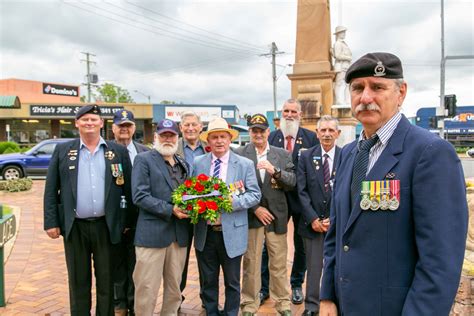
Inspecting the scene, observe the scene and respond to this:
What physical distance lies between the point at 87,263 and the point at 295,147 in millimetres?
2673

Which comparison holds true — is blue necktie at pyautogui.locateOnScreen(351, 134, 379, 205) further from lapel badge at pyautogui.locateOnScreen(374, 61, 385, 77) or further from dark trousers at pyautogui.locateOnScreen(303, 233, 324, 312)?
dark trousers at pyautogui.locateOnScreen(303, 233, 324, 312)

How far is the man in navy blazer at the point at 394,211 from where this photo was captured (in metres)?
1.54

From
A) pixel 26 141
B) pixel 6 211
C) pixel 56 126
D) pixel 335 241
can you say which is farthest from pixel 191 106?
pixel 335 241

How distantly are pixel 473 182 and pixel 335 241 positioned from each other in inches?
104

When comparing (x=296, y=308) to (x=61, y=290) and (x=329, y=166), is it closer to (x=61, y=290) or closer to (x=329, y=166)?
(x=329, y=166)

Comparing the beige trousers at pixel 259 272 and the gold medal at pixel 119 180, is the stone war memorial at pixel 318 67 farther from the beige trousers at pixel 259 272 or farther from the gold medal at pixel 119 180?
the gold medal at pixel 119 180

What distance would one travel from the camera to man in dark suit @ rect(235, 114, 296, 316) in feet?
12.9

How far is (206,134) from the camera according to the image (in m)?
3.91

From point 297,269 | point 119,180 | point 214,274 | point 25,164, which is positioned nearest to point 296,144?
point 297,269

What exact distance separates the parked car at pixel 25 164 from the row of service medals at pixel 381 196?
15.1 meters

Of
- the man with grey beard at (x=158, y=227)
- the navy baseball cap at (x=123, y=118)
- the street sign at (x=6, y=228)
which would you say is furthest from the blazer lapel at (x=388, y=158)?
the street sign at (x=6, y=228)

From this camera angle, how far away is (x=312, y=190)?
13.2ft

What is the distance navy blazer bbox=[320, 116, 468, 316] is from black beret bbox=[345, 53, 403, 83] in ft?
0.75

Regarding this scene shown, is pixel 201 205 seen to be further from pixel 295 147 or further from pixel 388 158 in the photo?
pixel 388 158
